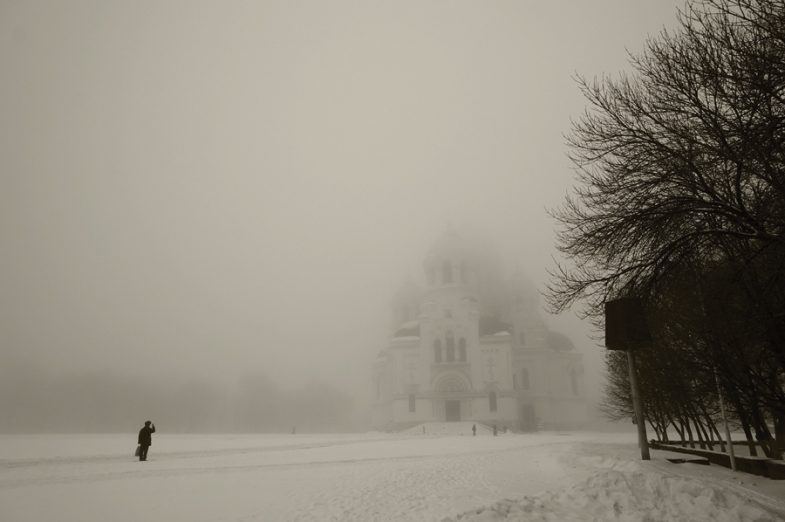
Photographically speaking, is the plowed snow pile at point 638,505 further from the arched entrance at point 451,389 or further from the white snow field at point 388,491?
the arched entrance at point 451,389

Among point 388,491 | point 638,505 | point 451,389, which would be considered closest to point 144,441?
point 388,491

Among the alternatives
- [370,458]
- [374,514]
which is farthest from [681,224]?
[370,458]

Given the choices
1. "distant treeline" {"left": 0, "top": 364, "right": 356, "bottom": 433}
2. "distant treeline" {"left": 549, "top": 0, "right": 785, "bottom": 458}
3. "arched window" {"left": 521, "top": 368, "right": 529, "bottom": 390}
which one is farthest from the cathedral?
"distant treeline" {"left": 549, "top": 0, "right": 785, "bottom": 458}

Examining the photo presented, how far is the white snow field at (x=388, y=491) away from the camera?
23.4ft

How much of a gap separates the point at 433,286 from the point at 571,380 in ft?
74.0

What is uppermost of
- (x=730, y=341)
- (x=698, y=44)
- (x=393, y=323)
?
(x=393, y=323)

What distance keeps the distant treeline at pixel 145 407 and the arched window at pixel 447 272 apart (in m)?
37.2

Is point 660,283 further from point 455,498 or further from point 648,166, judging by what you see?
point 455,498

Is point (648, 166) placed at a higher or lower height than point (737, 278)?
higher

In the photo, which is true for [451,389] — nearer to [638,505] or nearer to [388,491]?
[388,491]

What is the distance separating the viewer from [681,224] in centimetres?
877

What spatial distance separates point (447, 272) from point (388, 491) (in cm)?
5404

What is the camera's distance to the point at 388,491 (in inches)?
428

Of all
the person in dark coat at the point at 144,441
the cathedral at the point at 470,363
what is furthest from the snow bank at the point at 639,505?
the cathedral at the point at 470,363
